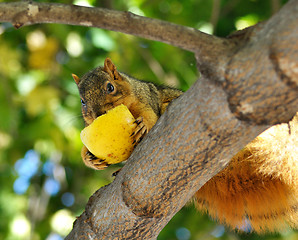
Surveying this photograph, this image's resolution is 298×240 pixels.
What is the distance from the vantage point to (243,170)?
1648 millimetres

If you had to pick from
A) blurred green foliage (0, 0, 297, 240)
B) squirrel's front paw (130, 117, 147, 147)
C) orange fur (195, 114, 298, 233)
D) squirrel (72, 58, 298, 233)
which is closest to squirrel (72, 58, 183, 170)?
squirrel (72, 58, 298, 233)

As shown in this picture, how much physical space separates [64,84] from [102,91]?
4.06ft

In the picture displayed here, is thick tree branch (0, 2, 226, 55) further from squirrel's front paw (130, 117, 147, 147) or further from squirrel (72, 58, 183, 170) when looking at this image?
squirrel (72, 58, 183, 170)

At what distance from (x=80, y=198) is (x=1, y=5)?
2336mm

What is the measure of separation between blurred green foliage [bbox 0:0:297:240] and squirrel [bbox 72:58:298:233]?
1.00m

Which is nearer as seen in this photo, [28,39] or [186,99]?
[186,99]

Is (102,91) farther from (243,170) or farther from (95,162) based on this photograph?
(243,170)

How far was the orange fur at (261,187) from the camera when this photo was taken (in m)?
A: 1.55

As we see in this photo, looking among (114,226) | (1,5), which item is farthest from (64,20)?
(114,226)

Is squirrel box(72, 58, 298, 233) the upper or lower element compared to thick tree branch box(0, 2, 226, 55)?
lower

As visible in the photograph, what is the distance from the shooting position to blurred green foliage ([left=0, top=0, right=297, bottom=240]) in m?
2.79

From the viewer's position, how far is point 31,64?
293 centimetres

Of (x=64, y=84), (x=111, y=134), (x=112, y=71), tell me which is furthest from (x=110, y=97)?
(x=64, y=84)

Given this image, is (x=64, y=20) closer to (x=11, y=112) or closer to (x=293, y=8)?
(x=293, y=8)
